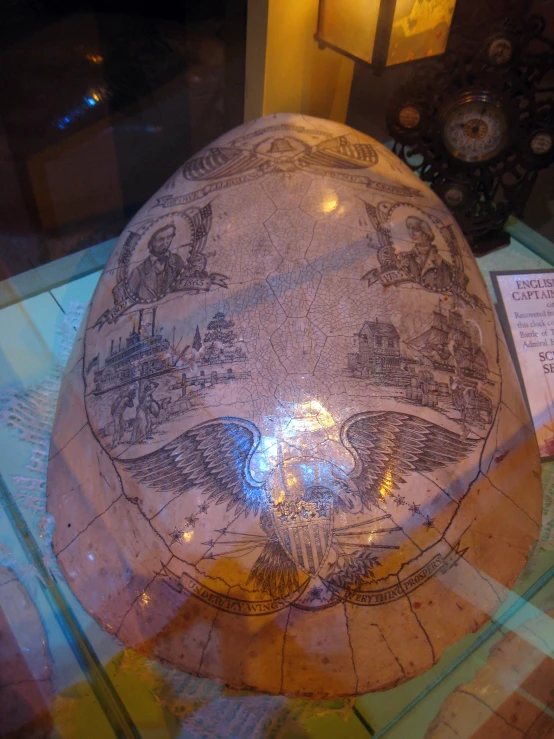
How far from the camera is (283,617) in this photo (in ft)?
4.26

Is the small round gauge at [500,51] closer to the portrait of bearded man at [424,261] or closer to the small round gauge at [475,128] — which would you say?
the small round gauge at [475,128]

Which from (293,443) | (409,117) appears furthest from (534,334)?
(293,443)

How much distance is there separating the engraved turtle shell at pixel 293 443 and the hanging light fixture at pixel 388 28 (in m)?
0.57

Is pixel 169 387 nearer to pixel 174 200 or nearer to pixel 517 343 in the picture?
pixel 174 200

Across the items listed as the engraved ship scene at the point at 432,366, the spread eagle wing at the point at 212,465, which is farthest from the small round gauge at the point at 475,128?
the spread eagle wing at the point at 212,465

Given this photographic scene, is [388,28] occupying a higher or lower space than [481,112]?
higher

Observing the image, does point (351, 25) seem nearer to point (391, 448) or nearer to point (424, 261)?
point (424, 261)

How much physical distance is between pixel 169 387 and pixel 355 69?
1.68 meters

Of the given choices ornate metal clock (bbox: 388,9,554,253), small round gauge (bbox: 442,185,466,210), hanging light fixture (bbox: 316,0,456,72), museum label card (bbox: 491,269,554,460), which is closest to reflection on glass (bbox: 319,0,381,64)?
hanging light fixture (bbox: 316,0,456,72)

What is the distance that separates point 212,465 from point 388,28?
150cm

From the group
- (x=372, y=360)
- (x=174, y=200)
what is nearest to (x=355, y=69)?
(x=174, y=200)

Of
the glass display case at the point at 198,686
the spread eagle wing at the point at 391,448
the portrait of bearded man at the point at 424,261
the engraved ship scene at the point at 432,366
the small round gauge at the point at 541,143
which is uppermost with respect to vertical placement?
the small round gauge at the point at 541,143

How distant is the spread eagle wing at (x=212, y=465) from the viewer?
52.6 inches

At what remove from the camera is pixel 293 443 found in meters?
1.36
